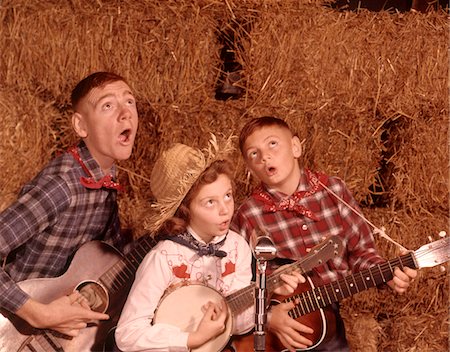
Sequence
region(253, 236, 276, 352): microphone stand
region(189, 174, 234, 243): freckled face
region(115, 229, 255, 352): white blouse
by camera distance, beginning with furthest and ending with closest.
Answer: region(189, 174, 234, 243): freckled face → region(115, 229, 255, 352): white blouse → region(253, 236, 276, 352): microphone stand

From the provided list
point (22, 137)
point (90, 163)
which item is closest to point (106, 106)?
point (90, 163)

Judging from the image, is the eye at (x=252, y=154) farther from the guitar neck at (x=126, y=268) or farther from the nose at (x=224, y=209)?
the guitar neck at (x=126, y=268)

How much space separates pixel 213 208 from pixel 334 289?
496 millimetres

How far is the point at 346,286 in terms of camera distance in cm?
262

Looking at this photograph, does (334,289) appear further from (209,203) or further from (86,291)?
(86,291)

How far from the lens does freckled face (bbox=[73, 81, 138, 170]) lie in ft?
8.95

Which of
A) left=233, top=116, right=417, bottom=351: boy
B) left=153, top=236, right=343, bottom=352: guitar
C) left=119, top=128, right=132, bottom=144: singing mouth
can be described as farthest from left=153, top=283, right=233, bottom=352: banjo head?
left=119, top=128, right=132, bottom=144: singing mouth

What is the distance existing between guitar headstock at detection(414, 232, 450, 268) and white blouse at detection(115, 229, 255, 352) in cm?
57

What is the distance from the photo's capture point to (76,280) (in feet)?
8.75

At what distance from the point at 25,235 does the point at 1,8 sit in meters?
0.97

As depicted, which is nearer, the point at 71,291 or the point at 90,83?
the point at 71,291

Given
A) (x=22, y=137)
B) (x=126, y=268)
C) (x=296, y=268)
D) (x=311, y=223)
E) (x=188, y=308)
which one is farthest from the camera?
(x=22, y=137)

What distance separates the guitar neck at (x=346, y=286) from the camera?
2602 mm

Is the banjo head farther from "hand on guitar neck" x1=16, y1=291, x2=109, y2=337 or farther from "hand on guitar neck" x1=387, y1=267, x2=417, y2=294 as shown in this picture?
"hand on guitar neck" x1=387, y1=267, x2=417, y2=294
